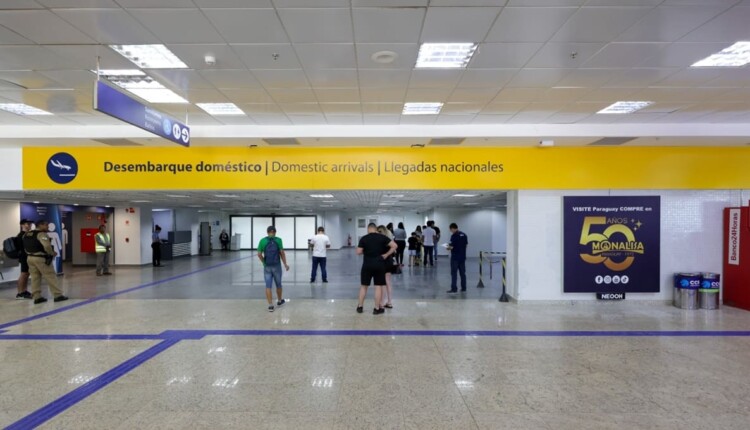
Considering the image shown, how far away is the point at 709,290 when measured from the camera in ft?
22.6

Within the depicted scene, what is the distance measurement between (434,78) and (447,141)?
8.38ft

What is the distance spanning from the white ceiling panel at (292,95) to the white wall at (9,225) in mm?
8647

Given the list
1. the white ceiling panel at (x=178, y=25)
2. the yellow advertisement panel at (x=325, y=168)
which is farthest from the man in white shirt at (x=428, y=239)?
the white ceiling panel at (x=178, y=25)

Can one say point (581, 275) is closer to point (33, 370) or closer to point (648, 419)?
point (648, 419)

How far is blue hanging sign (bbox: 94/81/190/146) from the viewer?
3.78 metres

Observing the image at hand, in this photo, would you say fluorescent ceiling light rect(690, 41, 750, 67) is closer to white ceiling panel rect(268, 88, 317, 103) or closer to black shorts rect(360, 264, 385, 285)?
white ceiling panel rect(268, 88, 317, 103)

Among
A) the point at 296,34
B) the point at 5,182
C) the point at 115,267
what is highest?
the point at 296,34

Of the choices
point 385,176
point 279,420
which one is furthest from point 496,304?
point 279,420

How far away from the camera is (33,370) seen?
4.05 meters

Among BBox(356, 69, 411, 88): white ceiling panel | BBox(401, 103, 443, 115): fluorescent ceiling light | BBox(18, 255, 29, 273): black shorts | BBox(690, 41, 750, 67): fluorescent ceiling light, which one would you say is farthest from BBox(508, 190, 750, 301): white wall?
BBox(18, 255, 29, 273): black shorts

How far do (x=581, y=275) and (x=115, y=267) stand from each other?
13895 millimetres

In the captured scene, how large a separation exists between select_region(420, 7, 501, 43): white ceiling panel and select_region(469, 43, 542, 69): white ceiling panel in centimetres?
26

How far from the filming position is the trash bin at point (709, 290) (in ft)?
22.5

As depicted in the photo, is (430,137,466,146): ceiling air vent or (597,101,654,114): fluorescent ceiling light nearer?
(597,101,654,114): fluorescent ceiling light
